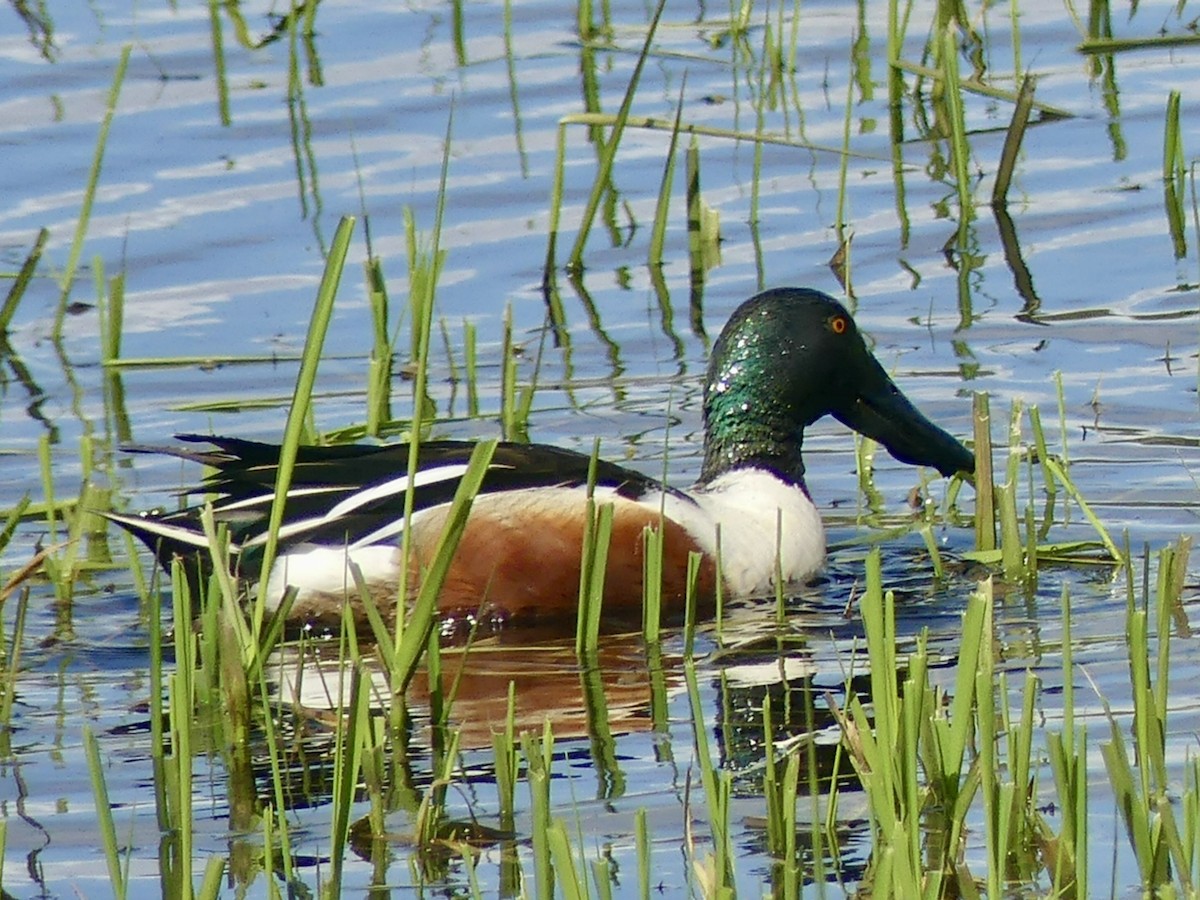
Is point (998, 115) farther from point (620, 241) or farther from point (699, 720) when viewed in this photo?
point (699, 720)

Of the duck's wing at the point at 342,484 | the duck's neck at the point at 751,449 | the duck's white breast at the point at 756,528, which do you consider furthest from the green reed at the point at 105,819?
the duck's neck at the point at 751,449

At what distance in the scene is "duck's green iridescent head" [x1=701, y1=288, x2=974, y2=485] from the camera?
6.92 metres

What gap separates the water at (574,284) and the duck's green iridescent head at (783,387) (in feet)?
0.93

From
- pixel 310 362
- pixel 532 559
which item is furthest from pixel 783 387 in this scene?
pixel 310 362

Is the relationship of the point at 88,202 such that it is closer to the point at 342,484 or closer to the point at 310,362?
the point at 342,484

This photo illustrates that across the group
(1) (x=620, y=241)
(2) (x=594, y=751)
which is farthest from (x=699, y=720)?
(1) (x=620, y=241)

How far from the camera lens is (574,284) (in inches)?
341

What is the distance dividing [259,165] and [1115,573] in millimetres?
4662

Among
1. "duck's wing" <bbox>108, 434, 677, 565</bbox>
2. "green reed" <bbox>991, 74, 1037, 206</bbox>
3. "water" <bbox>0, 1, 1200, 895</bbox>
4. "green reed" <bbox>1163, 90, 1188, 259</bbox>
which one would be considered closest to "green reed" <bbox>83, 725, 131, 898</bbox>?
"water" <bbox>0, 1, 1200, 895</bbox>

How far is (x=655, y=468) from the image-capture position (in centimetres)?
723

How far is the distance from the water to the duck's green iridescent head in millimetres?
284

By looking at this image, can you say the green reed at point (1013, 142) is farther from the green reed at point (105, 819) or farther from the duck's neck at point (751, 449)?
the green reed at point (105, 819)

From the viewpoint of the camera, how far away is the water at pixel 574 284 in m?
5.25

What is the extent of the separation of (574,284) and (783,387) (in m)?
1.85
